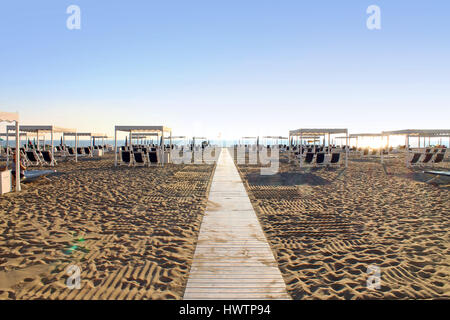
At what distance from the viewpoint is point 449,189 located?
7523mm

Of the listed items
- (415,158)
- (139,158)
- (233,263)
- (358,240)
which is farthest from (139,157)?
(415,158)

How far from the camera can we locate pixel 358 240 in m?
3.77

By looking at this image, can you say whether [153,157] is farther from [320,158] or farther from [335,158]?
[335,158]

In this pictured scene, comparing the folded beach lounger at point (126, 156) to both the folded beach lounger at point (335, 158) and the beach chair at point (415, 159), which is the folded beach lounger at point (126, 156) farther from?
the beach chair at point (415, 159)

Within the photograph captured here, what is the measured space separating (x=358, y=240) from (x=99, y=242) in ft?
11.4

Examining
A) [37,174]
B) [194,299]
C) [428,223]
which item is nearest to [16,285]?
[194,299]

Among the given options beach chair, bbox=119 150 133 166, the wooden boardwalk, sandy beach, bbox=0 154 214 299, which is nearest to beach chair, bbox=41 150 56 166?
beach chair, bbox=119 150 133 166

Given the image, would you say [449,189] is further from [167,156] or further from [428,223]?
[167,156]

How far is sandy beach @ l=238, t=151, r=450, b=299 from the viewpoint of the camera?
2594 mm

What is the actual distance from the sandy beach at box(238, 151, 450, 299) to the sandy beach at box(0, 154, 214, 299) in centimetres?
124

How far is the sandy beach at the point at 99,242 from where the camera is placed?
2539 millimetres

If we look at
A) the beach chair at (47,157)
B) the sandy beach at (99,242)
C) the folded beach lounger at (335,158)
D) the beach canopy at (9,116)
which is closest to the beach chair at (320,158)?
the folded beach lounger at (335,158)

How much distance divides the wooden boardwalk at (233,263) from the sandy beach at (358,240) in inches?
6.2
